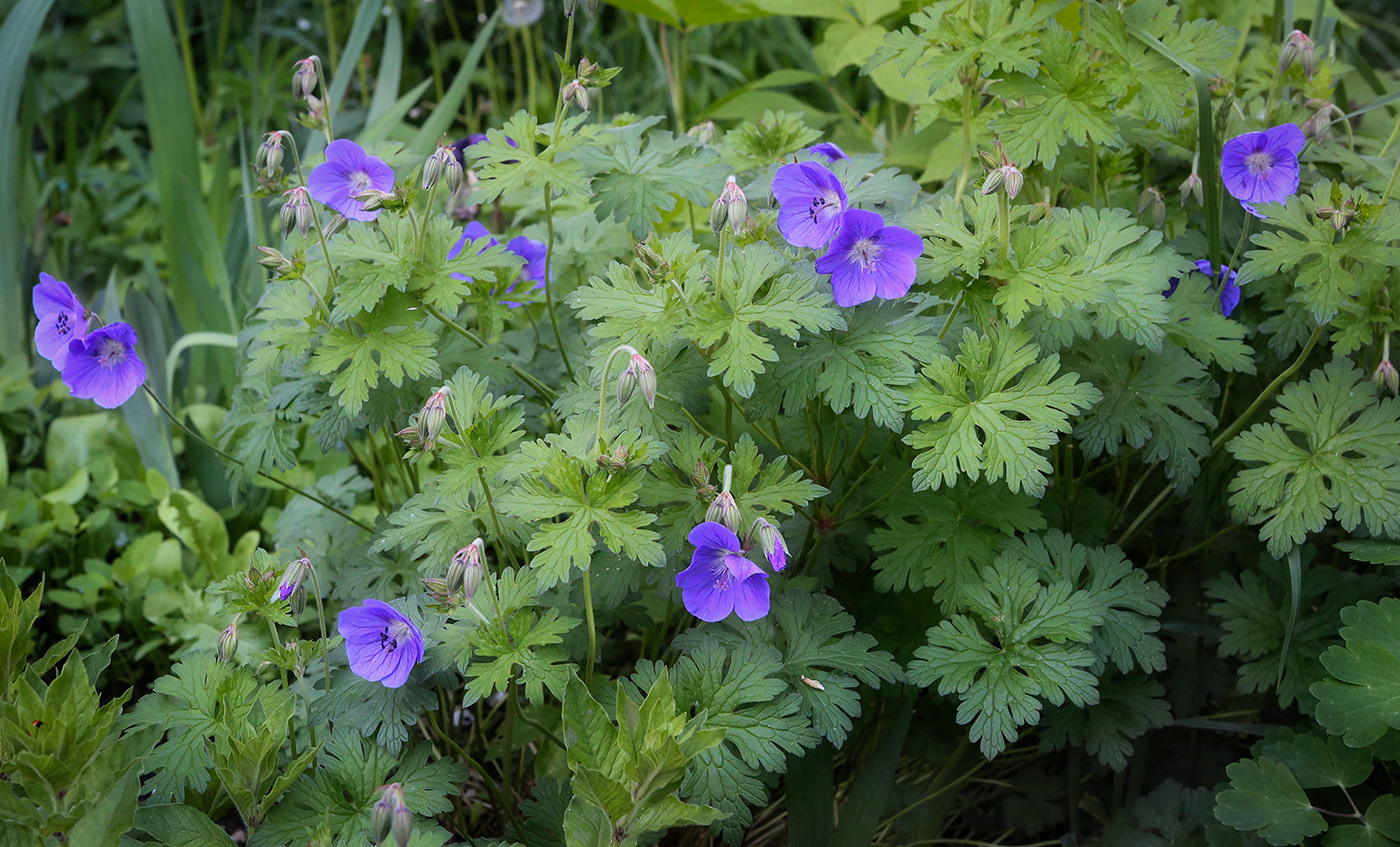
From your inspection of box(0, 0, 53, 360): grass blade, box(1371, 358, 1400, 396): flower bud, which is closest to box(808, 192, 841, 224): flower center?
box(1371, 358, 1400, 396): flower bud

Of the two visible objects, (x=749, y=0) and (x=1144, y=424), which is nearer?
→ (x=1144, y=424)

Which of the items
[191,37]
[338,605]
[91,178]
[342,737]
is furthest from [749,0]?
[191,37]

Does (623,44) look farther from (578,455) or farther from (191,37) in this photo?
(578,455)

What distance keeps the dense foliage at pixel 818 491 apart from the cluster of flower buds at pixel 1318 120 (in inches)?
0.4

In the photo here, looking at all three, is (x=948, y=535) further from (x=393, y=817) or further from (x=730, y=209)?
(x=393, y=817)

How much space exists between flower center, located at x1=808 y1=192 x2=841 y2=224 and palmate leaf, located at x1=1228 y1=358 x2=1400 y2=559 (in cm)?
64

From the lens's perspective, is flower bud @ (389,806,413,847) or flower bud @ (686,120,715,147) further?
flower bud @ (686,120,715,147)

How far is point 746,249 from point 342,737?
0.77 meters

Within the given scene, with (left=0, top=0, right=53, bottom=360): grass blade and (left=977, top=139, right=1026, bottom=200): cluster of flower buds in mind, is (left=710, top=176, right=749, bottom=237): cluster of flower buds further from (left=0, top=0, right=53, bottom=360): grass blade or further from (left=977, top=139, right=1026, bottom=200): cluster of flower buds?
(left=0, top=0, right=53, bottom=360): grass blade

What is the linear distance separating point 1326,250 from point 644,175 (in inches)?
37.0

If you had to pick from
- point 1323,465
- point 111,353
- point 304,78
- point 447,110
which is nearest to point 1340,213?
point 1323,465

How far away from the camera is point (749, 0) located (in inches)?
92.3

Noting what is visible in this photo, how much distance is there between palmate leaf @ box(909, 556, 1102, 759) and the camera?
121cm

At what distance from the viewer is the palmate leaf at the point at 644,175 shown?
143cm
